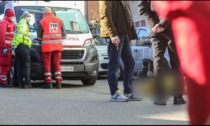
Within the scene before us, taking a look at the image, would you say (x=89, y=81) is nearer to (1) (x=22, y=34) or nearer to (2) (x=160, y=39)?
(1) (x=22, y=34)

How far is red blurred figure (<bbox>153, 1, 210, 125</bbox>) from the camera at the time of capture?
3381 mm

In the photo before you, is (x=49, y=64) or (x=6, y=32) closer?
(x=49, y=64)

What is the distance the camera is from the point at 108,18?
7.55 m

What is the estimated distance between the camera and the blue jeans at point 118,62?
25.2ft

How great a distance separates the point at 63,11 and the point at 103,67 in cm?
325

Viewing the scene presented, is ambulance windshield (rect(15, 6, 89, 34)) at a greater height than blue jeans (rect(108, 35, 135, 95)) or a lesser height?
greater

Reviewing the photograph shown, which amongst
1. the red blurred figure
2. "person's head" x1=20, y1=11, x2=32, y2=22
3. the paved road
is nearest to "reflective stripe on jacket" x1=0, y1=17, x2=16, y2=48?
"person's head" x1=20, y1=11, x2=32, y2=22

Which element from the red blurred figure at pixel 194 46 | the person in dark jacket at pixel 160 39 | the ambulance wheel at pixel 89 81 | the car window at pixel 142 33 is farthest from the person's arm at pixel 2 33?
the red blurred figure at pixel 194 46

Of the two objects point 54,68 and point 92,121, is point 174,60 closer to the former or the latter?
point 92,121

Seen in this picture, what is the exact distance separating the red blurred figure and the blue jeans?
4086mm

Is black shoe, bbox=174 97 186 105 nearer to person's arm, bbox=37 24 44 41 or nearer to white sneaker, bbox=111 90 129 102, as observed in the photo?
white sneaker, bbox=111 90 129 102

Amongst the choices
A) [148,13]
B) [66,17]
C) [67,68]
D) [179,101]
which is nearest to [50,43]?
[67,68]

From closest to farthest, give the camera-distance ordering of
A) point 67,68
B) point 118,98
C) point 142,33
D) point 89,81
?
point 118,98, point 67,68, point 89,81, point 142,33

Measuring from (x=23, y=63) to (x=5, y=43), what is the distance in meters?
1.13
